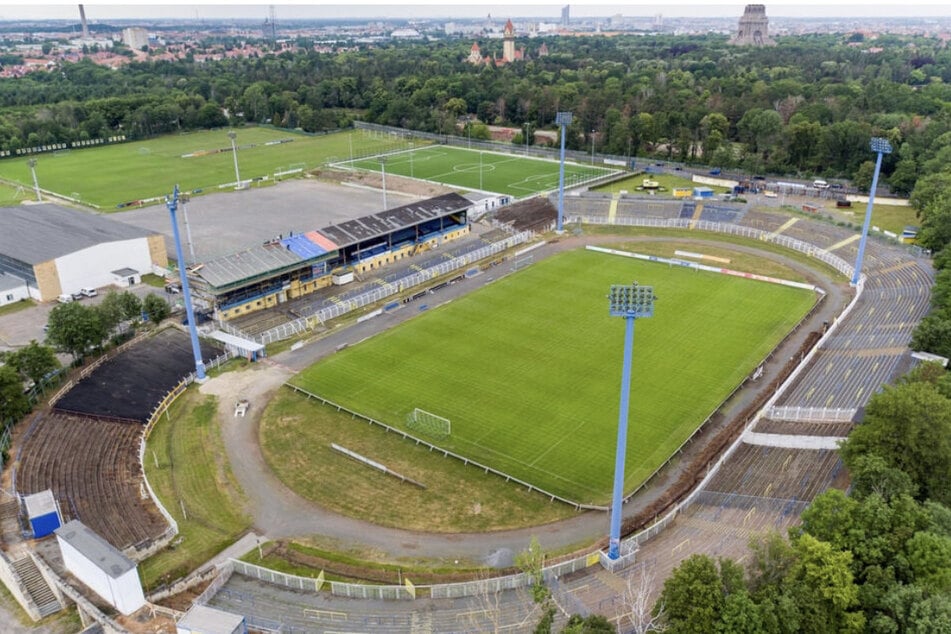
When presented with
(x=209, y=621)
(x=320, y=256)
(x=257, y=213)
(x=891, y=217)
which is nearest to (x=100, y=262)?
(x=320, y=256)

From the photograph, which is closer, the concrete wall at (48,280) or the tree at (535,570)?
the tree at (535,570)

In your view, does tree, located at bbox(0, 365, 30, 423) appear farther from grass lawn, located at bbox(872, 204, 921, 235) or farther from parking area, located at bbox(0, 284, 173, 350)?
grass lawn, located at bbox(872, 204, 921, 235)

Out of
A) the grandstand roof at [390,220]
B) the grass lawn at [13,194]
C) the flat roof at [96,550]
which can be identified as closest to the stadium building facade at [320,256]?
the grandstand roof at [390,220]

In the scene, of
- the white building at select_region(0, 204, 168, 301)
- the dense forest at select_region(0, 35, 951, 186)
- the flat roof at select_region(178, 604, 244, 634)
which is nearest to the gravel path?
Answer: the flat roof at select_region(178, 604, 244, 634)

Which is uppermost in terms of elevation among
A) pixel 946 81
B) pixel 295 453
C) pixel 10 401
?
pixel 946 81

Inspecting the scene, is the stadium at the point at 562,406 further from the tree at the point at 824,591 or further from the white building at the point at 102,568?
the tree at the point at 824,591

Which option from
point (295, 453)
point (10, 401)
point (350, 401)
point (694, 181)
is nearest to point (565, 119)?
point (694, 181)

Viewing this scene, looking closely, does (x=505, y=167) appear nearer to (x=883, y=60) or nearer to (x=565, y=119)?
(x=565, y=119)

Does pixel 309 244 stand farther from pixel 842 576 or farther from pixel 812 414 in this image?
pixel 842 576
